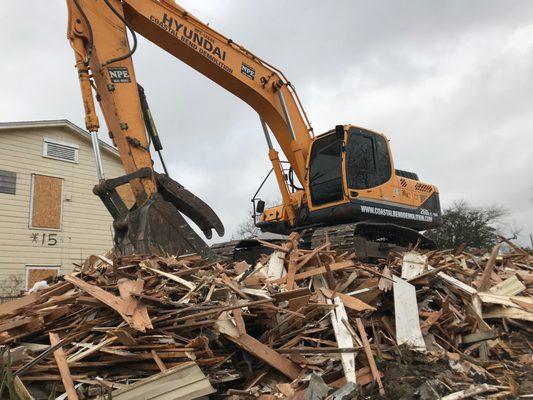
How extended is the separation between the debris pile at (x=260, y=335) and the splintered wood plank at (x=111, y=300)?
0.04 ft

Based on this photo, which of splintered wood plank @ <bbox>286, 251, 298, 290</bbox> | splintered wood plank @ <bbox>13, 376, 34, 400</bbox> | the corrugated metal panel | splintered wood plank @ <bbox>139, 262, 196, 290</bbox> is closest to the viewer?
splintered wood plank @ <bbox>13, 376, 34, 400</bbox>

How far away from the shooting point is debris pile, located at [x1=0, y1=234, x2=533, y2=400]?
328 cm

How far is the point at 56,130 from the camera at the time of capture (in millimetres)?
16422

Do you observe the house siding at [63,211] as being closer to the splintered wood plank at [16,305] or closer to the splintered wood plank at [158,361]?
the splintered wood plank at [16,305]

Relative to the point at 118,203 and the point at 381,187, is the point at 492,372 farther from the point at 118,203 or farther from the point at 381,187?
the point at 381,187

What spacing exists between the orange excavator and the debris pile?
1220mm

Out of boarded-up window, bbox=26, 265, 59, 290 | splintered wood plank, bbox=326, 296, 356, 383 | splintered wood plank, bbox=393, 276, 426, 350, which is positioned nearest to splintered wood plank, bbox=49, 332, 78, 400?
splintered wood plank, bbox=326, 296, 356, 383

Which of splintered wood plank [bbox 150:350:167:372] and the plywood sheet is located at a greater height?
the plywood sheet

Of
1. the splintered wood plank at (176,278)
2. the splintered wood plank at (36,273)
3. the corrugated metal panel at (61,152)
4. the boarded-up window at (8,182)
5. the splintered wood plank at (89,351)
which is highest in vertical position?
the corrugated metal panel at (61,152)

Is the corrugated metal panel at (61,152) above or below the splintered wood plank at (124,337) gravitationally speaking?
above

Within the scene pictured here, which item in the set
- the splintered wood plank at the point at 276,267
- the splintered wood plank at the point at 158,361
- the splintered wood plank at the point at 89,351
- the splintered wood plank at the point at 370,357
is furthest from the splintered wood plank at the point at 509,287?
the splintered wood plank at the point at 89,351

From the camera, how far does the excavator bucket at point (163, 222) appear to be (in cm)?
562

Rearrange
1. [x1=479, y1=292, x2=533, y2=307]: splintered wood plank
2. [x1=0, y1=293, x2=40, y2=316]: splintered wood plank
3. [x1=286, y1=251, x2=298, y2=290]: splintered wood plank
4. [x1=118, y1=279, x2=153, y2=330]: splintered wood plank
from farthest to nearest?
[x1=479, y1=292, x2=533, y2=307]: splintered wood plank
[x1=286, y1=251, x2=298, y2=290]: splintered wood plank
[x1=0, y1=293, x2=40, y2=316]: splintered wood plank
[x1=118, y1=279, x2=153, y2=330]: splintered wood plank

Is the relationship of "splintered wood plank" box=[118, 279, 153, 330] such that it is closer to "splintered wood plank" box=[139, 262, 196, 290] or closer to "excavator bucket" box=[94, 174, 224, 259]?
"splintered wood plank" box=[139, 262, 196, 290]
